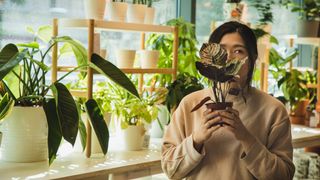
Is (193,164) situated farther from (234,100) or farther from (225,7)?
(225,7)

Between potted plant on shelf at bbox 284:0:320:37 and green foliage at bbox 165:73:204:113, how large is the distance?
167 centimetres

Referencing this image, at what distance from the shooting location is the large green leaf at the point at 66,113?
205cm

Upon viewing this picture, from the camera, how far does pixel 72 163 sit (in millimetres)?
2297

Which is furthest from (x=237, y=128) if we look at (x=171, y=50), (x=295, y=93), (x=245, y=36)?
(x=295, y=93)

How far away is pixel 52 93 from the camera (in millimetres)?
2252

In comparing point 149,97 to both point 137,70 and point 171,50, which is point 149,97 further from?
point 171,50

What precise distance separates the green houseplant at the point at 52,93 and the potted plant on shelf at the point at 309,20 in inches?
94.1

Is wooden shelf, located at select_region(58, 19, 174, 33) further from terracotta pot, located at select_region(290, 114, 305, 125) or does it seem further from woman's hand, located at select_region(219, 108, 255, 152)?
terracotta pot, located at select_region(290, 114, 305, 125)

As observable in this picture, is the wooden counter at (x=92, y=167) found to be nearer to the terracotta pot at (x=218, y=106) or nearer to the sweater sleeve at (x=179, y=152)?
the sweater sleeve at (x=179, y=152)

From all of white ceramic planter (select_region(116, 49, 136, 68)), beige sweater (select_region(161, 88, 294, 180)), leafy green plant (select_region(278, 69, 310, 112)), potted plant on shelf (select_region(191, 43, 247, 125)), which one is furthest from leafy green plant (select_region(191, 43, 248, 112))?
leafy green plant (select_region(278, 69, 310, 112))

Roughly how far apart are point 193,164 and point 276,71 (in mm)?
2727

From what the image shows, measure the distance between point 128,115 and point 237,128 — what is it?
1183mm

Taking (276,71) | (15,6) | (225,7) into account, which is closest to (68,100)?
(15,6)

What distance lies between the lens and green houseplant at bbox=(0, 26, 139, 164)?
208cm
